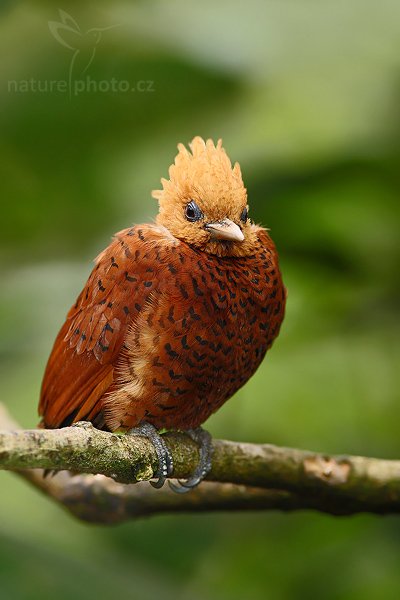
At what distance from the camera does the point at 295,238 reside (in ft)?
15.5

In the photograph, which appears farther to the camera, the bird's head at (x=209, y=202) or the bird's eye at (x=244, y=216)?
the bird's eye at (x=244, y=216)

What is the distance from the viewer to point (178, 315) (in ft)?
11.1

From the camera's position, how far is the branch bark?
358 cm

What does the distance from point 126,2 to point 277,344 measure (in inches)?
80.0

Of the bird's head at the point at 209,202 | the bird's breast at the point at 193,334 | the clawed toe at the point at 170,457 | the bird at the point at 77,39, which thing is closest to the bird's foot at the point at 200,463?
the clawed toe at the point at 170,457

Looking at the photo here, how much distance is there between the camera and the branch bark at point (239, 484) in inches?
141

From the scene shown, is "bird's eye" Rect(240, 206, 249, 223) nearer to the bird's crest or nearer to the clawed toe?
the bird's crest

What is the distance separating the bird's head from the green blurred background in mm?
1017

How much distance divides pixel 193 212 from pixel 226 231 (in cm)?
19

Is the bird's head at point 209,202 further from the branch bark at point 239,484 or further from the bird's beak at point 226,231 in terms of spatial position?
the branch bark at point 239,484

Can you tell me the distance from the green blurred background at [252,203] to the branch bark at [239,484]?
70 cm

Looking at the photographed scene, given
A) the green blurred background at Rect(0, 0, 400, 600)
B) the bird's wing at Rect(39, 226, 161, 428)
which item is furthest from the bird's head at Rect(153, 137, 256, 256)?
the green blurred background at Rect(0, 0, 400, 600)

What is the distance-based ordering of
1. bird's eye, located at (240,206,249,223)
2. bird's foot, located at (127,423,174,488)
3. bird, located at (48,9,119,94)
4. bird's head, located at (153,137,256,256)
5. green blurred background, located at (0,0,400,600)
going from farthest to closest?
bird, located at (48,9,119,94) < green blurred background, located at (0,0,400,600) < bird's eye, located at (240,206,249,223) < bird's head, located at (153,137,256,256) < bird's foot, located at (127,423,174,488)

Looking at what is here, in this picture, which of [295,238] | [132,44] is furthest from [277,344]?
[132,44]
